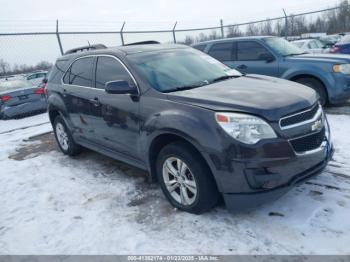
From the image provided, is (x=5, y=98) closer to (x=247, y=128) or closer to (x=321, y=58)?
(x=321, y=58)

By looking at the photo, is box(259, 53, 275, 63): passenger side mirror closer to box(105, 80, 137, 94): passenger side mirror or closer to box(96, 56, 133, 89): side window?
box(96, 56, 133, 89): side window

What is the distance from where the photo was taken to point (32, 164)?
5910mm

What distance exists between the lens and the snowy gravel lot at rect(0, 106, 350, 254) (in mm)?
3062

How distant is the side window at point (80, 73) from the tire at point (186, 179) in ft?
6.41

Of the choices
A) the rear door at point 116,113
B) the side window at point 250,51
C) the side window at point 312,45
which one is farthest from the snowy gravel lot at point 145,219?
the side window at point 312,45

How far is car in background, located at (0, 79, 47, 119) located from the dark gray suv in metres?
6.16

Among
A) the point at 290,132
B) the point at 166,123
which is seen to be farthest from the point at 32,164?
the point at 290,132

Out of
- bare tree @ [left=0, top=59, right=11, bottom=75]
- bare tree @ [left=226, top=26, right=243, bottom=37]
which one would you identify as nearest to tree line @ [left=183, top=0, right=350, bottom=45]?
bare tree @ [left=226, top=26, right=243, bottom=37]

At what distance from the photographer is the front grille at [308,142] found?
3051mm

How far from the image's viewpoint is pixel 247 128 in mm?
2990

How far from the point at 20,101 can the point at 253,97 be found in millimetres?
8936

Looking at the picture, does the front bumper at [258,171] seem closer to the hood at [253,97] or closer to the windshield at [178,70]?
the hood at [253,97]

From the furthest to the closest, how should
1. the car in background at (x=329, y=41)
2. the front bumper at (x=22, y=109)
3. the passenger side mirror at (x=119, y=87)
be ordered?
the car in background at (x=329, y=41) < the front bumper at (x=22, y=109) < the passenger side mirror at (x=119, y=87)

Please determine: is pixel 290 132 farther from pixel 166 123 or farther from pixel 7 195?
pixel 7 195
